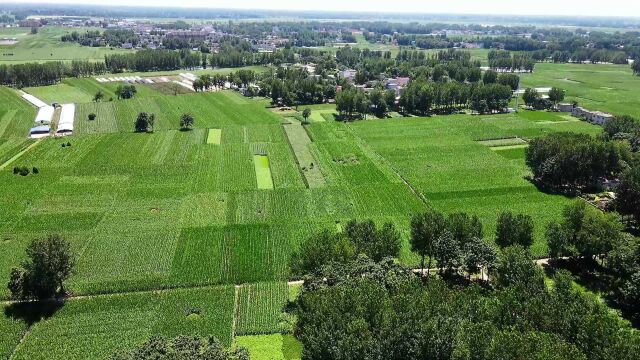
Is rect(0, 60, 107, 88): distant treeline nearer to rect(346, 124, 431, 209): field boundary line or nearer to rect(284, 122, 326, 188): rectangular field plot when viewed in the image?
rect(284, 122, 326, 188): rectangular field plot

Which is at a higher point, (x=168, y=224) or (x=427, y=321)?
(x=427, y=321)

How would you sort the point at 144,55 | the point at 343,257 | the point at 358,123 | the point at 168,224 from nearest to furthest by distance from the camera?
the point at 343,257 → the point at 168,224 → the point at 358,123 → the point at 144,55

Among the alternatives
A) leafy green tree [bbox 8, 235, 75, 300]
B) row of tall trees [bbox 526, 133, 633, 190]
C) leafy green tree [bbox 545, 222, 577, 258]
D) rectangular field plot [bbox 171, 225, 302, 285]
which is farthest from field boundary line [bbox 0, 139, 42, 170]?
row of tall trees [bbox 526, 133, 633, 190]

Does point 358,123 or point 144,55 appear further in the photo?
point 144,55

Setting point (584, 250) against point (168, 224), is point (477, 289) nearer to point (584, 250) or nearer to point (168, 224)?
point (584, 250)

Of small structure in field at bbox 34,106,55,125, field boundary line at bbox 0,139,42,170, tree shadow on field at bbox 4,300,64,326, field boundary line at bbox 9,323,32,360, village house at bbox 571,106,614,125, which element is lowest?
small structure in field at bbox 34,106,55,125

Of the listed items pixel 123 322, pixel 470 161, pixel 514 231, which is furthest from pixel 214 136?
pixel 514 231

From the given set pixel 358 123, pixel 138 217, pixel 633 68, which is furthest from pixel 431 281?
pixel 633 68

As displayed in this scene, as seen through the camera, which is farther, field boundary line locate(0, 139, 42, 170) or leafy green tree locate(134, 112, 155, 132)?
leafy green tree locate(134, 112, 155, 132)
